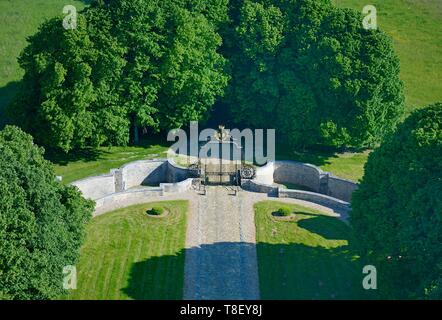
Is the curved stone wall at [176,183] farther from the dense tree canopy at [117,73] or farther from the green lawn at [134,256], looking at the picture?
the dense tree canopy at [117,73]

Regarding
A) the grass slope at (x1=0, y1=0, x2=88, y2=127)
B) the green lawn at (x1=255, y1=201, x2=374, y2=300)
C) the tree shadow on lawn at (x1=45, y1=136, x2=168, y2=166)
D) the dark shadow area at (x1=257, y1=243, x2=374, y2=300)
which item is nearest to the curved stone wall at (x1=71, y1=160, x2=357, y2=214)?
the green lawn at (x1=255, y1=201, x2=374, y2=300)

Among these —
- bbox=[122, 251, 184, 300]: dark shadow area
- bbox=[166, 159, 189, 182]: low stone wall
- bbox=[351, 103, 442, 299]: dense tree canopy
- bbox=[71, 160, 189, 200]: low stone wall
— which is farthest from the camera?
bbox=[166, 159, 189, 182]: low stone wall

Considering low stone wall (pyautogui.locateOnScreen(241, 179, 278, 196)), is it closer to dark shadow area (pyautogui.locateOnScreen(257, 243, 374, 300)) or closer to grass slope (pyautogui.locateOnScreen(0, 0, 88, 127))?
dark shadow area (pyautogui.locateOnScreen(257, 243, 374, 300))

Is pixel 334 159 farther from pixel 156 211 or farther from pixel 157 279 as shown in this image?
pixel 157 279

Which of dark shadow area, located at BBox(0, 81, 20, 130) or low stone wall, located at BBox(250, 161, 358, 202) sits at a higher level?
dark shadow area, located at BBox(0, 81, 20, 130)

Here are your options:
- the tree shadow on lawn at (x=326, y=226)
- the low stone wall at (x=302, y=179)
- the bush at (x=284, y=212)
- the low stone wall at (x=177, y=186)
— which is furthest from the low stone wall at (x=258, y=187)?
the tree shadow on lawn at (x=326, y=226)
